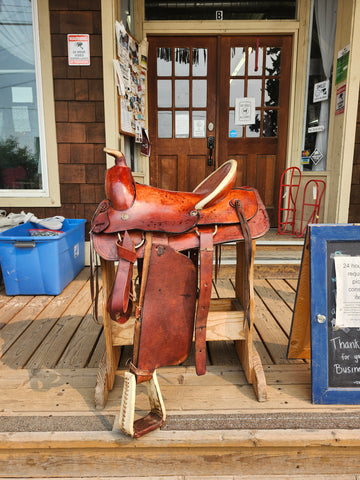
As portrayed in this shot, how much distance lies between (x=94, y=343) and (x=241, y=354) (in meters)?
0.80

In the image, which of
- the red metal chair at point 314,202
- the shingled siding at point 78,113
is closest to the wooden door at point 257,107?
the red metal chair at point 314,202

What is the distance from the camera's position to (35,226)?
2998 mm

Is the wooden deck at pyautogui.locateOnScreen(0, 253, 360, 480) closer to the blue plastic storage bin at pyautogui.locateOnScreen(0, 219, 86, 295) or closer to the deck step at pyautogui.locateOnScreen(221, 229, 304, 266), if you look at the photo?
the blue plastic storage bin at pyautogui.locateOnScreen(0, 219, 86, 295)

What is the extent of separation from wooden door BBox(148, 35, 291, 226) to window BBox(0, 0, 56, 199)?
1.21 meters

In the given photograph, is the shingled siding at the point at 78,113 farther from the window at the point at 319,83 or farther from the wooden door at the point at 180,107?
the window at the point at 319,83

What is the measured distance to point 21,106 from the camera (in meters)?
3.15

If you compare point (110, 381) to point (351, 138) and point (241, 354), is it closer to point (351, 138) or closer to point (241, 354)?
point (241, 354)

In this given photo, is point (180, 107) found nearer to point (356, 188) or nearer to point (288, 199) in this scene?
point (288, 199)

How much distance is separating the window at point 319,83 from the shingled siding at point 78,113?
2213 millimetres

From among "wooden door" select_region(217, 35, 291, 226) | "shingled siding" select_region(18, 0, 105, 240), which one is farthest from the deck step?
"shingled siding" select_region(18, 0, 105, 240)

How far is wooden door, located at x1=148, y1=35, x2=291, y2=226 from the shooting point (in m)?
3.68

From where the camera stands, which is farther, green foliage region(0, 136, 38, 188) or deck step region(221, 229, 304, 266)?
green foliage region(0, 136, 38, 188)

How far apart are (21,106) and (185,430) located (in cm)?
314

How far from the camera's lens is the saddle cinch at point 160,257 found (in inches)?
45.6
